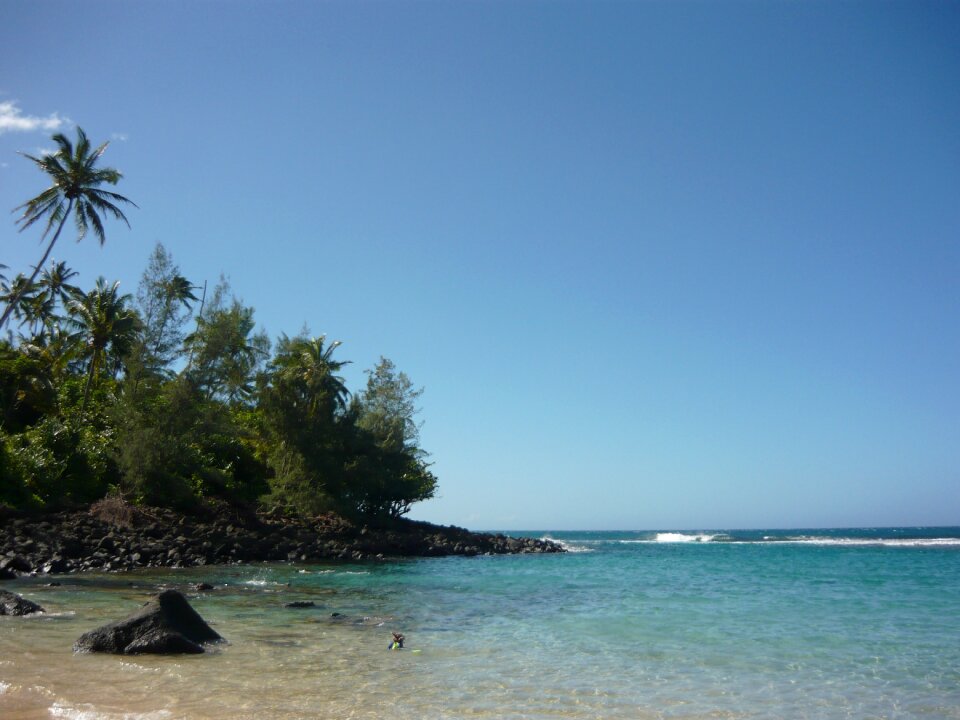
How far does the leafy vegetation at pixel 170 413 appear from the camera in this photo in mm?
36000

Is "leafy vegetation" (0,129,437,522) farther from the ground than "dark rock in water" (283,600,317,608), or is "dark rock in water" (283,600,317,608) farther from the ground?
"leafy vegetation" (0,129,437,522)

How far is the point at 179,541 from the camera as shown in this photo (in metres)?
31.8

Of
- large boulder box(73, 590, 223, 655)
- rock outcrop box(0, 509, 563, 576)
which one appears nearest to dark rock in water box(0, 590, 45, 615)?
large boulder box(73, 590, 223, 655)

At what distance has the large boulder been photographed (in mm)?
11133

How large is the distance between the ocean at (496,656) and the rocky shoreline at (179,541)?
10.8 ft

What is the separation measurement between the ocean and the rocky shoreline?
3277 mm

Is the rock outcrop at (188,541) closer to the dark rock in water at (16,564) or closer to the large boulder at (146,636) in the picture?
the dark rock in water at (16,564)

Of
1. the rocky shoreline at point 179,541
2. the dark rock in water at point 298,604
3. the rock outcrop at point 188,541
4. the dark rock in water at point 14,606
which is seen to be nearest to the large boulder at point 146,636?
the dark rock in water at point 14,606

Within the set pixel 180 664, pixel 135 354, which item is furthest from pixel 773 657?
pixel 135 354

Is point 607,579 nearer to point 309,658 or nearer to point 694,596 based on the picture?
point 694,596

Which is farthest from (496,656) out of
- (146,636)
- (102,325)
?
(102,325)

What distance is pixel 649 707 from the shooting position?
9312 mm

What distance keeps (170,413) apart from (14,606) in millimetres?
24068

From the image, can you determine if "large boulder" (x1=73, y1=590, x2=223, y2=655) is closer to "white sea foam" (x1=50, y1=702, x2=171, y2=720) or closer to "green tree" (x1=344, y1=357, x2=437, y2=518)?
"white sea foam" (x1=50, y1=702, x2=171, y2=720)
